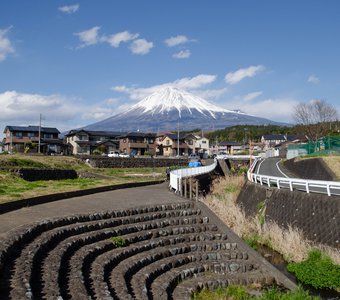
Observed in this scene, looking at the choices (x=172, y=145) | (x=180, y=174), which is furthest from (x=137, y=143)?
(x=180, y=174)

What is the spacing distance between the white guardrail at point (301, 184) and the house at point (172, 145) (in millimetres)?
60018

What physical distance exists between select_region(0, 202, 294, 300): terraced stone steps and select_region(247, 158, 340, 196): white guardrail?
3.27 m

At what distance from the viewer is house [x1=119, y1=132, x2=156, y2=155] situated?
75.6 m

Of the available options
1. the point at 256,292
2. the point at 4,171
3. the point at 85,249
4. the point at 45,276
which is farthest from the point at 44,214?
the point at 4,171

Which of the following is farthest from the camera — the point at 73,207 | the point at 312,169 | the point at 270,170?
the point at 270,170

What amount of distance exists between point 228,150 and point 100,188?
84.6m

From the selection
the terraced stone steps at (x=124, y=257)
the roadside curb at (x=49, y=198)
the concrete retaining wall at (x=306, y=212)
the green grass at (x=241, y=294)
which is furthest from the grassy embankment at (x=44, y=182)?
the concrete retaining wall at (x=306, y=212)

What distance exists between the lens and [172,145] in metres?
81.6

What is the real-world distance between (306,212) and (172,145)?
68.4 m

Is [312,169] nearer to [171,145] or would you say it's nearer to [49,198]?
[49,198]

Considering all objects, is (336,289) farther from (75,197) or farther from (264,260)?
(75,197)

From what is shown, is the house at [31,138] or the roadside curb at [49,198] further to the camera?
the house at [31,138]

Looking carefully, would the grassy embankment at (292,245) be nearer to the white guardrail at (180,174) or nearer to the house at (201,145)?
the white guardrail at (180,174)

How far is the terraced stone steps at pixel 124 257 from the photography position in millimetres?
7285
